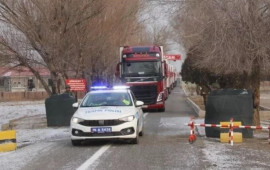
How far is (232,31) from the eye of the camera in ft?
47.5

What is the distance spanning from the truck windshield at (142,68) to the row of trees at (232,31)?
470 inches

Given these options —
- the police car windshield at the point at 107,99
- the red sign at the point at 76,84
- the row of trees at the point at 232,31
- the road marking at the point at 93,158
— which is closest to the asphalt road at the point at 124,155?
the road marking at the point at 93,158

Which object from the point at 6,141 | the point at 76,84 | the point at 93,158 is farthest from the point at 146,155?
the point at 76,84

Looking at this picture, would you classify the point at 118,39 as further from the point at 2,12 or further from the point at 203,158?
the point at 203,158

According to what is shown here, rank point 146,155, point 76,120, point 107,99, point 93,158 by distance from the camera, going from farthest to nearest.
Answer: point 107,99
point 76,120
point 146,155
point 93,158

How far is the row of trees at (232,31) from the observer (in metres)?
14.1

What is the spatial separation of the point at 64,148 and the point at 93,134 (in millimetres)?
889

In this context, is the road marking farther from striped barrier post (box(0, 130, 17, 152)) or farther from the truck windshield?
the truck windshield

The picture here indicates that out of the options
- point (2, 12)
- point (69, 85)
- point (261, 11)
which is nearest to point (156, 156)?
point (261, 11)

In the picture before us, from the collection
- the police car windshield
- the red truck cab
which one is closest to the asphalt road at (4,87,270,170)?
the police car windshield

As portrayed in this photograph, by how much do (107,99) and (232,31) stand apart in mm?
4083

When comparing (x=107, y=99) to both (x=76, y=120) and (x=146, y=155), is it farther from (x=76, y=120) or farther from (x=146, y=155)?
(x=146, y=155)

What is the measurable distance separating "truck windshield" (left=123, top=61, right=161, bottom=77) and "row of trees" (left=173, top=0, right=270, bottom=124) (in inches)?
470

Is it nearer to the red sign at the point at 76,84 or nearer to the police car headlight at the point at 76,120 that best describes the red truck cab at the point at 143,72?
the red sign at the point at 76,84
